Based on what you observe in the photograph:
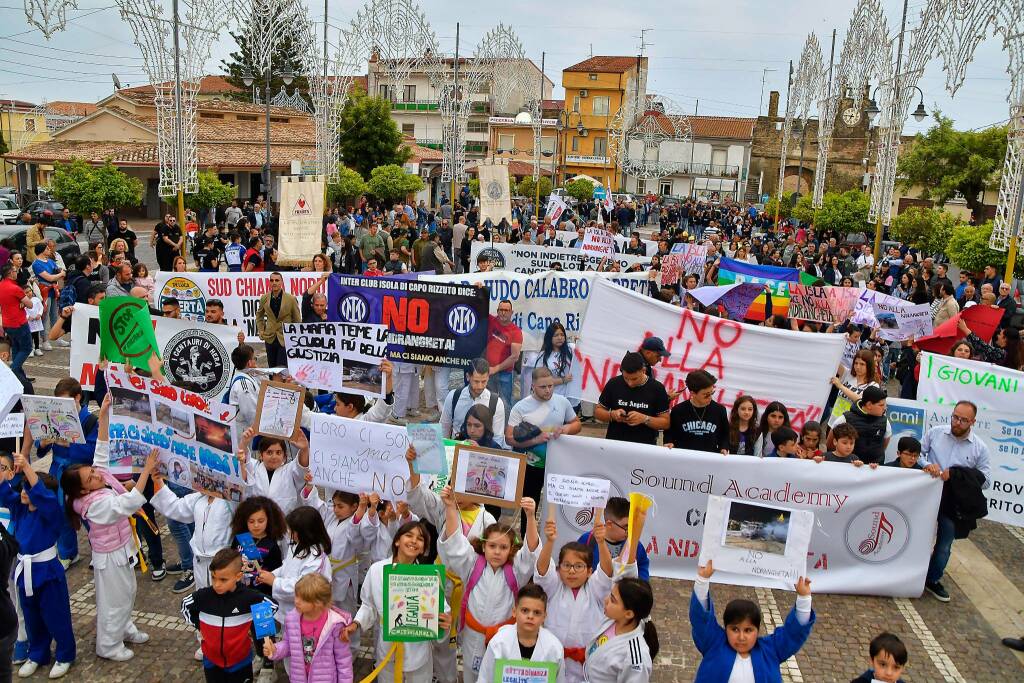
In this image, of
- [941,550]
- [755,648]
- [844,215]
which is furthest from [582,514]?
[844,215]

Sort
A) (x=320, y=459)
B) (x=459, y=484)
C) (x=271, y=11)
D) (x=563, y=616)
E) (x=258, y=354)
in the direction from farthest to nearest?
(x=271, y=11) < (x=258, y=354) < (x=320, y=459) < (x=459, y=484) < (x=563, y=616)

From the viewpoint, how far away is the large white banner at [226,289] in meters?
11.5

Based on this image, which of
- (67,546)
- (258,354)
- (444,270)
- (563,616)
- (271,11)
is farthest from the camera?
(271,11)

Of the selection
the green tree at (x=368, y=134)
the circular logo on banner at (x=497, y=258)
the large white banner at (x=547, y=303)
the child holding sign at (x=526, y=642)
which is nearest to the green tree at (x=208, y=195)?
the circular logo on banner at (x=497, y=258)

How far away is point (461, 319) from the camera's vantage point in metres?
8.95

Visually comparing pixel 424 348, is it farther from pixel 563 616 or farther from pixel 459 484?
pixel 563 616

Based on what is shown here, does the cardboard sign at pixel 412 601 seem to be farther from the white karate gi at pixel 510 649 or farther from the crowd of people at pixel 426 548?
the white karate gi at pixel 510 649

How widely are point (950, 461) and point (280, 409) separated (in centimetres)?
513

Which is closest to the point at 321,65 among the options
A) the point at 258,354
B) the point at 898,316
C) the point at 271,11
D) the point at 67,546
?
the point at 271,11

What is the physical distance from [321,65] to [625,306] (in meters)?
21.6

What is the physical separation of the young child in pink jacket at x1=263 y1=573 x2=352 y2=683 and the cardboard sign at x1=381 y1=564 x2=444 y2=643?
317 millimetres

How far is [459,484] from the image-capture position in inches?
210

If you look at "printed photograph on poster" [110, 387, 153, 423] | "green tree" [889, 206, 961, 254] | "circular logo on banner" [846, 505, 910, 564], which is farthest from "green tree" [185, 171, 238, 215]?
"circular logo on banner" [846, 505, 910, 564]

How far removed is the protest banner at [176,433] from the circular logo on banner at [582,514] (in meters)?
2.47
